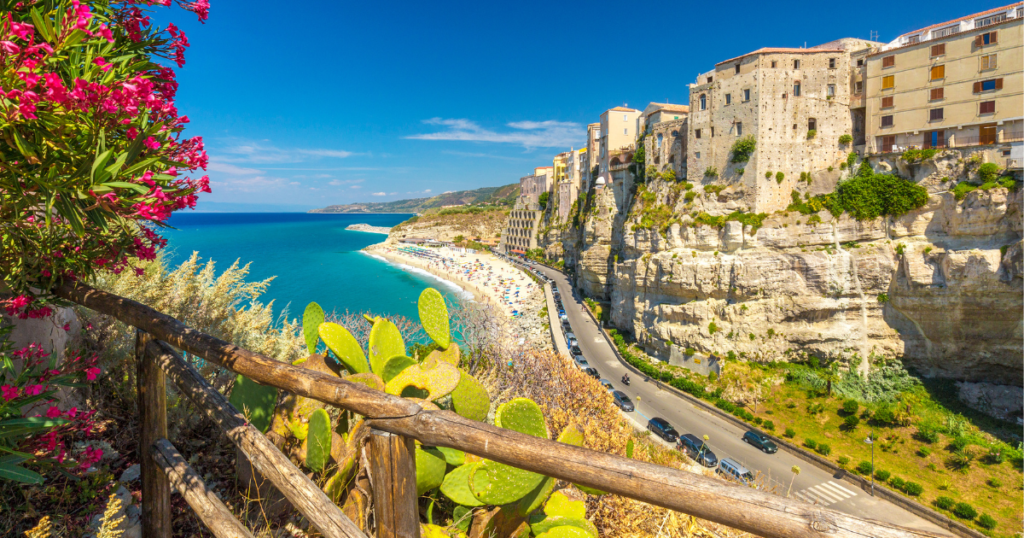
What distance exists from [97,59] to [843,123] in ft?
97.9

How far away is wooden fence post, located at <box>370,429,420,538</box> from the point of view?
1504mm

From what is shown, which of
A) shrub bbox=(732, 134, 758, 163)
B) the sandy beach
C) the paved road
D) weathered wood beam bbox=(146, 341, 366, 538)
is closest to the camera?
weathered wood beam bbox=(146, 341, 366, 538)

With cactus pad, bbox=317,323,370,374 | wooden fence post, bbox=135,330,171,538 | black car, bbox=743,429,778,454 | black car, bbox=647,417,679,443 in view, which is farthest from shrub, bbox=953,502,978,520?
wooden fence post, bbox=135,330,171,538

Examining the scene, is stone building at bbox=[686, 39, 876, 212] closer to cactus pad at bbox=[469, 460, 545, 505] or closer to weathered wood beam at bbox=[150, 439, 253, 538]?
cactus pad at bbox=[469, 460, 545, 505]

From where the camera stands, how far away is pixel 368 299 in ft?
149

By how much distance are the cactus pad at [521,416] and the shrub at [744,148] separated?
2559 centimetres

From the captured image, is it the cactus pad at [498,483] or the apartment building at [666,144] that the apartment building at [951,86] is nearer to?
the apartment building at [666,144]

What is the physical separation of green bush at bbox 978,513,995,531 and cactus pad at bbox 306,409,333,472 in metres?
Result: 19.8

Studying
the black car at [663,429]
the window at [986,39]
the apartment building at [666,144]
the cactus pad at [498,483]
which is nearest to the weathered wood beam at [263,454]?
the cactus pad at [498,483]

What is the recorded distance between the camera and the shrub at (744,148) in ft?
77.7

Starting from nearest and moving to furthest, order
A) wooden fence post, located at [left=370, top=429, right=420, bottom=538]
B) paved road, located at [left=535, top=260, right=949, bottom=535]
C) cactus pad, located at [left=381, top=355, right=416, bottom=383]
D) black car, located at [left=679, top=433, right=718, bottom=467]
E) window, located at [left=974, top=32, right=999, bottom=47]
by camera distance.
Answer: wooden fence post, located at [left=370, top=429, right=420, bottom=538] → cactus pad, located at [left=381, top=355, right=416, bottom=383] → paved road, located at [left=535, top=260, right=949, bottom=535] → black car, located at [left=679, top=433, right=718, bottom=467] → window, located at [left=974, top=32, right=999, bottom=47]

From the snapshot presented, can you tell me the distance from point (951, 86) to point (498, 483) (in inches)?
1141

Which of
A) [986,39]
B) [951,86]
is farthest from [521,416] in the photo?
[986,39]

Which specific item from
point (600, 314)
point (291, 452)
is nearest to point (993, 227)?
point (600, 314)
